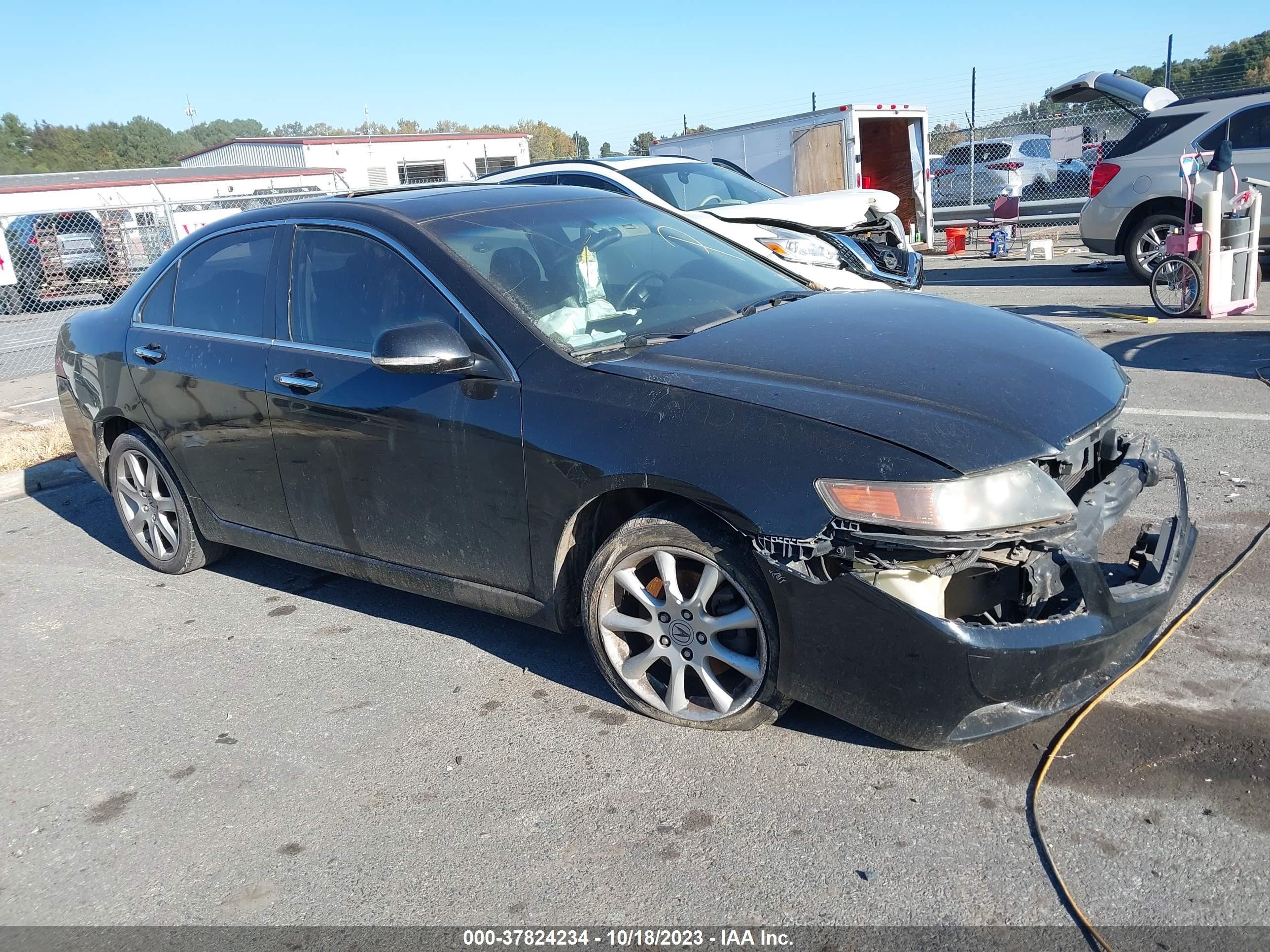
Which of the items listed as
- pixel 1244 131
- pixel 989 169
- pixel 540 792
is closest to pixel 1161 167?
pixel 1244 131

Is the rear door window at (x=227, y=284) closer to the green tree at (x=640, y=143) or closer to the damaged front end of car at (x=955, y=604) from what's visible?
the damaged front end of car at (x=955, y=604)

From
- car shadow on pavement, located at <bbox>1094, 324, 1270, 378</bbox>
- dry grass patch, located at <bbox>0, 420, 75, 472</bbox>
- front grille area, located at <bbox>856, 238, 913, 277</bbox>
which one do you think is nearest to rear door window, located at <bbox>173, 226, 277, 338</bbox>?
dry grass patch, located at <bbox>0, 420, 75, 472</bbox>

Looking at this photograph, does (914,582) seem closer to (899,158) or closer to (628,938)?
(628,938)

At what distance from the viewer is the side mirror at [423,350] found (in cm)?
356

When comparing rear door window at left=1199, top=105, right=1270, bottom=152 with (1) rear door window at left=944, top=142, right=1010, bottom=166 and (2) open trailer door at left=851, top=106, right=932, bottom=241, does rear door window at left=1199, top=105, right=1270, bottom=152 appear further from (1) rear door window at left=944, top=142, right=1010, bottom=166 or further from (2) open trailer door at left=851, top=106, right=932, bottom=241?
(1) rear door window at left=944, top=142, right=1010, bottom=166

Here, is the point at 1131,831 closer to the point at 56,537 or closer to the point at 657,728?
the point at 657,728

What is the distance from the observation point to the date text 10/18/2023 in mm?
2533

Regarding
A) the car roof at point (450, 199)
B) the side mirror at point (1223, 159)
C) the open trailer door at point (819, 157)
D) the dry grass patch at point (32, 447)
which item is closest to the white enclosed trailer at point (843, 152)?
the open trailer door at point (819, 157)

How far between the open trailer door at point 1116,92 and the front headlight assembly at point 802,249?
16.8 ft

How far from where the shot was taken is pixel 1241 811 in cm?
279

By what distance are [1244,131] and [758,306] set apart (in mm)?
9741

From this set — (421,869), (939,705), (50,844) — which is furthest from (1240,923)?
(50,844)

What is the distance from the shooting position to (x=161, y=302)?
5.05 m

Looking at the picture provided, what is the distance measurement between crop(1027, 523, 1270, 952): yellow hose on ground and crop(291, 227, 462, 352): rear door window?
2.36 m
